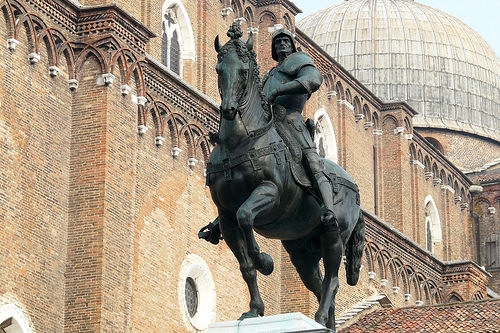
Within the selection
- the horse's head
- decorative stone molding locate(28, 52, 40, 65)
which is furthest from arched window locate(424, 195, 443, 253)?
the horse's head

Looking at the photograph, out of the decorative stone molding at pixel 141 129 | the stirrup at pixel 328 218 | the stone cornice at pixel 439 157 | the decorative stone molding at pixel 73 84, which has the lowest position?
the stirrup at pixel 328 218

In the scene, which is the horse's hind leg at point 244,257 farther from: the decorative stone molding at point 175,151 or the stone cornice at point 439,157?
the stone cornice at point 439,157

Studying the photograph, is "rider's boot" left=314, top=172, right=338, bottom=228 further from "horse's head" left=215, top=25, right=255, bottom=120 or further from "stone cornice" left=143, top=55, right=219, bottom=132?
"stone cornice" left=143, top=55, right=219, bottom=132

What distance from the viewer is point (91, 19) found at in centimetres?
2280

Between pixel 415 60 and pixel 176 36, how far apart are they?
63.3 ft

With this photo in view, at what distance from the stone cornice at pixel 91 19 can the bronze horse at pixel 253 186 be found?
36.2ft

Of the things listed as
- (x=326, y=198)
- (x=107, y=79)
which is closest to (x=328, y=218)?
(x=326, y=198)

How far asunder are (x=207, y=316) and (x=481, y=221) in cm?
1969

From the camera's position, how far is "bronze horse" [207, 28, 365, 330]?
11.4 m

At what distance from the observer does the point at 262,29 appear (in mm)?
31594

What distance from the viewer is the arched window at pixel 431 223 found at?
131ft

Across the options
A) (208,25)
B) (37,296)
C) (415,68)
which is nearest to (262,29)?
(208,25)

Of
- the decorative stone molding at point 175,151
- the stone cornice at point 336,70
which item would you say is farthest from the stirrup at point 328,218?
the stone cornice at point 336,70

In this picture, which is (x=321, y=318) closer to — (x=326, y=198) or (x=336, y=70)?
(x=326, y=198)
